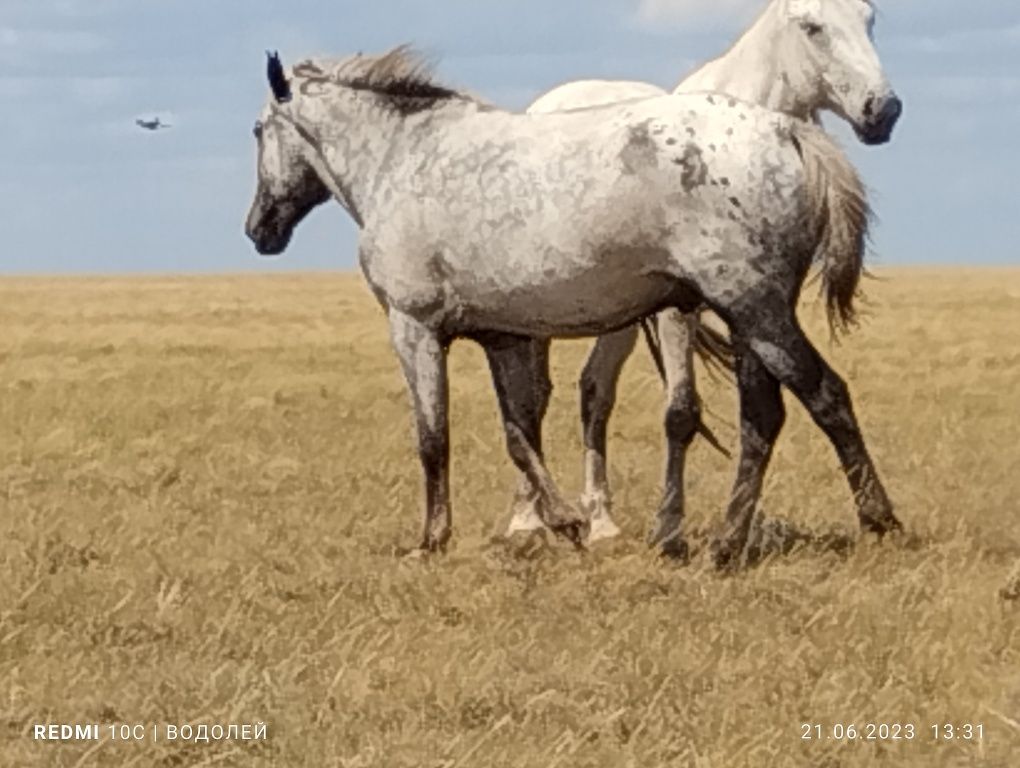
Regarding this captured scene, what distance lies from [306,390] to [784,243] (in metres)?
12.3

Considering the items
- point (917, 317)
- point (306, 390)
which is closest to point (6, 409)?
point (306, 390)

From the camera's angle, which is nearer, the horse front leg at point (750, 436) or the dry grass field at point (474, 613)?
the dry grass field at point (474, 613)

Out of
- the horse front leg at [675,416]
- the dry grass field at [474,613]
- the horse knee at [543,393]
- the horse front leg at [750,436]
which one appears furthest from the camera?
the horse knee at [543,393]

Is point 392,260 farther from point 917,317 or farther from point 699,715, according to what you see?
point 917,317

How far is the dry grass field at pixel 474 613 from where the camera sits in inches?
192

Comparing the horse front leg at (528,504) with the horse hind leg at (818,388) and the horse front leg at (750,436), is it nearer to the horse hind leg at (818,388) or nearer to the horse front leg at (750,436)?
the horse front leg at (750,436)

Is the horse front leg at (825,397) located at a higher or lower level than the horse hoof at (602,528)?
higher

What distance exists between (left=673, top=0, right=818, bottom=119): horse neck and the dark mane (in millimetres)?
1224

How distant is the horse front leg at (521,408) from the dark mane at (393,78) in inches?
44.3

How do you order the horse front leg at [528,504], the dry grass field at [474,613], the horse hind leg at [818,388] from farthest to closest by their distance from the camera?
1. the horse front leg at [528,504]
2. the horse hind leg at [818,388]
3. the dry grass field at [474,613]

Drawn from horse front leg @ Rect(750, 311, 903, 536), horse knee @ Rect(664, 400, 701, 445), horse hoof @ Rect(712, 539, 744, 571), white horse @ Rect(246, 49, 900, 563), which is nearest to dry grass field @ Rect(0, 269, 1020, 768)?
horse hoof @ Rect(712, 539, 744, 571)

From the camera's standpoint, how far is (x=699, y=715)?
5.04m

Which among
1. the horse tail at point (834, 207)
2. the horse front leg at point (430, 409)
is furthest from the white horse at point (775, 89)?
the horse front leg at point (430, 409)

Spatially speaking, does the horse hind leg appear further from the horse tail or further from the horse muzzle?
the horse muzzle
